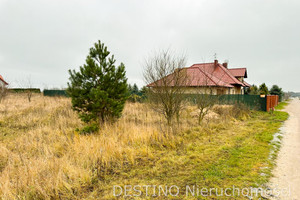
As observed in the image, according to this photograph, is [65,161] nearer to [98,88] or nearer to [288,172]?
[98,88]

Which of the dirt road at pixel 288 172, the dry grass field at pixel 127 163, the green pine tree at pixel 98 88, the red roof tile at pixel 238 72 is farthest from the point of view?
the red roof tile at pixel 238 72

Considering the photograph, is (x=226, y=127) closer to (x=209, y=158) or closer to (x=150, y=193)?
(x=209, y=158)

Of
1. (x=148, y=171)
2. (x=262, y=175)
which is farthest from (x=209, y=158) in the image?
(x=148, y=171)

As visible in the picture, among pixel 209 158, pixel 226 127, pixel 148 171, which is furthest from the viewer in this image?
pixel 226 127

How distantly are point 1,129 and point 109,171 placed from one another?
6906 millimetres

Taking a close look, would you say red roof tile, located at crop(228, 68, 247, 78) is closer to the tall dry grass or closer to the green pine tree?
the tall dry grass

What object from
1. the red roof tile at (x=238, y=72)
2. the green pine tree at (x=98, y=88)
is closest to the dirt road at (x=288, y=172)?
the green pine tree at (x=98, y=88)

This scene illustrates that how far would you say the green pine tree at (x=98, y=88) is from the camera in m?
5.88

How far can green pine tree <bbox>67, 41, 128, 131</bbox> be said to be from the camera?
5.88 metres

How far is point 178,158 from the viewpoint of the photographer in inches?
158

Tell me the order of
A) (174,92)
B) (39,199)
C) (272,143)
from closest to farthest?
(39,199), (272,143), (174,92)

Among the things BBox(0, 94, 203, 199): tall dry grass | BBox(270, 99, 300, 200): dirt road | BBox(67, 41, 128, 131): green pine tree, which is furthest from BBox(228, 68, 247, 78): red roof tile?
BBox(67, 41, 128, 131): green pine tree

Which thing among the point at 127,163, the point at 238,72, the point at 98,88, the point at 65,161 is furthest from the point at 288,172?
the point at 238,72

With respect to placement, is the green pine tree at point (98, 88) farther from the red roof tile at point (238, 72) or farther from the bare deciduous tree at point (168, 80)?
the red roof tile at point (238, 72)
